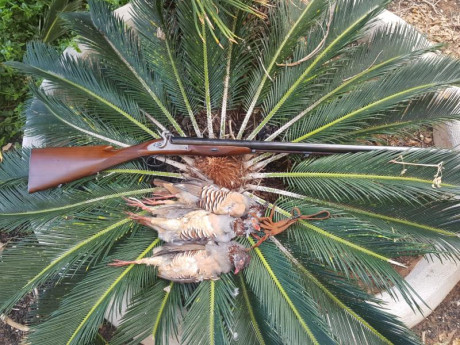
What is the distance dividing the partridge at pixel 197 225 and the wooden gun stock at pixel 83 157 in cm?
30

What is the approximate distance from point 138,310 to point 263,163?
95 centimetres

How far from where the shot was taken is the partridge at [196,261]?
5.99 ft

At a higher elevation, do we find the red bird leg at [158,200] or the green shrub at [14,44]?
the green shrub at [14,44]

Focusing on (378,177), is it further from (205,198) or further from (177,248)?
(177,248)

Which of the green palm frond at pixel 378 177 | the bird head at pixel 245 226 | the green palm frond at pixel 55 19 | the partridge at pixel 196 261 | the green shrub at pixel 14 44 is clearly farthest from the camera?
the green shrub at pixel 14 44

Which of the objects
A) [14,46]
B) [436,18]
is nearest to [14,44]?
[14,46]

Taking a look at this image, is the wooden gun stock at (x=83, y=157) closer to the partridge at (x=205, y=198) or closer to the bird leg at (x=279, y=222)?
the partridge at (x=205, y=198)

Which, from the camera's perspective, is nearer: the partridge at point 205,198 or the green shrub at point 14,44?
the partridge at point 205,198

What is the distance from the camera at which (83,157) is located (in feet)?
6.57

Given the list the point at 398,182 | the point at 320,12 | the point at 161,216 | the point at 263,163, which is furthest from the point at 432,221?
the point at 161,216

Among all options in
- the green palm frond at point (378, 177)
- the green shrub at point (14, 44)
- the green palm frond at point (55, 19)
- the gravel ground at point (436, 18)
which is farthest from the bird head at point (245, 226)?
the green shrub at point (14, 44)

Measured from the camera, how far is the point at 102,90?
217 cm

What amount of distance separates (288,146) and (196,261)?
671 millimetres

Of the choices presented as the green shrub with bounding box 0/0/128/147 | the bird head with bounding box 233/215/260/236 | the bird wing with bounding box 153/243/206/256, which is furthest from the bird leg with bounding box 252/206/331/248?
the green shrub with bounding box 0/0/128/147
